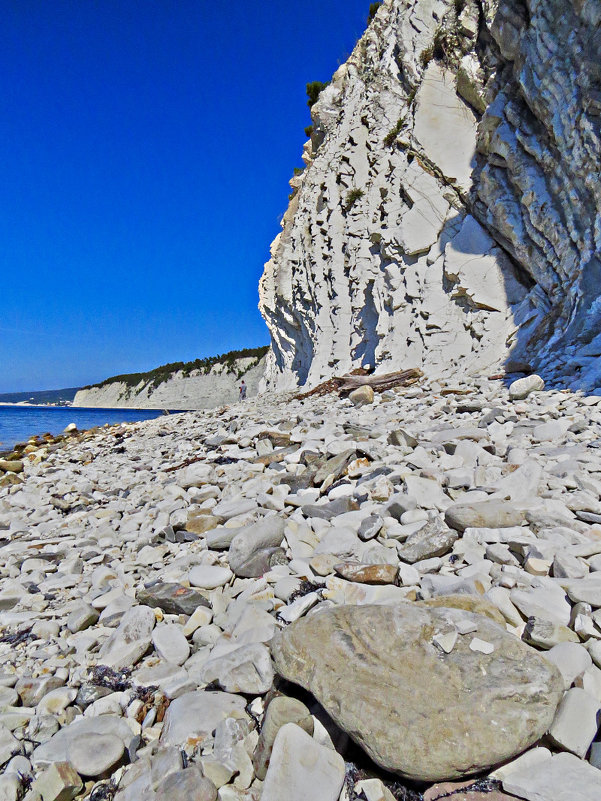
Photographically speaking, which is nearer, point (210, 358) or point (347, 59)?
point (347, 59)

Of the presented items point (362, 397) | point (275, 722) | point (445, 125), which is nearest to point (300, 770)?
point (275, 722)

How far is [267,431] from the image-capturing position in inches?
221

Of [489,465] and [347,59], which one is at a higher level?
[347,59]

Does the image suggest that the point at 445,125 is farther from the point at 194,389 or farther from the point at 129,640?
the point at 194,389

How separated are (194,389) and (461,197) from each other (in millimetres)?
56574

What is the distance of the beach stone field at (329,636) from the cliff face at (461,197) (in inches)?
160

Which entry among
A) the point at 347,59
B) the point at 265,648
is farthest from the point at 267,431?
the point at 347,59

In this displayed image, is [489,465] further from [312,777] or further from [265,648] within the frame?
[312,777]

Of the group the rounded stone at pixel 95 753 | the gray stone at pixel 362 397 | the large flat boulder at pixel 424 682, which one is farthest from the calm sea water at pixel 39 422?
the large flat boulder at pixel 424 682

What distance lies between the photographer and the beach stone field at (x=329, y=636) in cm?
138

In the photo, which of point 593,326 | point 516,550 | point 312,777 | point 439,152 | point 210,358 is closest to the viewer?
point 312,777

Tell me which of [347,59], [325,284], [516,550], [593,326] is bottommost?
[516,550]

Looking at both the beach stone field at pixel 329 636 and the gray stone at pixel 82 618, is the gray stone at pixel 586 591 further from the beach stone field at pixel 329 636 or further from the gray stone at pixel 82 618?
the gray stone at pixel 82 618

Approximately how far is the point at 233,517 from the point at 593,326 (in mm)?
6486
